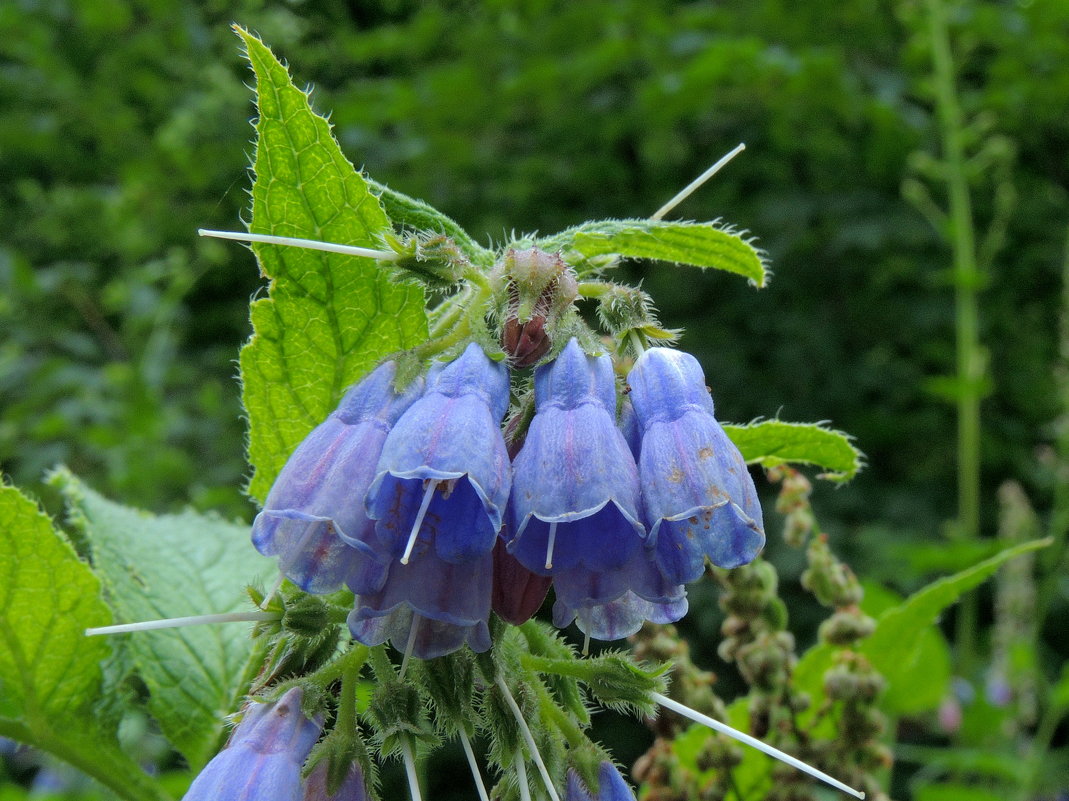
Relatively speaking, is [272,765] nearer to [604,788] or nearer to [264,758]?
[264,758]

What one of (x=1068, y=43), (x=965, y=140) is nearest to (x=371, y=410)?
(x=965, y=140)

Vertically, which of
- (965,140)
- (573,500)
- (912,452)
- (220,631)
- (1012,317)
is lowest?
(912,452)

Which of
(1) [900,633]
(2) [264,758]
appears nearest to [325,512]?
(2) [264,758]

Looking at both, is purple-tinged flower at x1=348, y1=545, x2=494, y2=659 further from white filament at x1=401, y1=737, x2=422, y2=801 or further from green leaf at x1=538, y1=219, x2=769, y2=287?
green leaf at x1=538, y1=219, x2=769, y2=287

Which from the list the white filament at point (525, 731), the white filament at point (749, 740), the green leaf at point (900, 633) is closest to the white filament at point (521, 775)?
the white filament at point (525, 731)

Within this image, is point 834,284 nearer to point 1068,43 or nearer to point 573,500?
point 1068,43

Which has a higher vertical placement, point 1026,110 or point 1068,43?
point 1068,43

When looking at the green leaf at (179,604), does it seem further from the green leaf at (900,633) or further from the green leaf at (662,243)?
the green leaf at (900,633)
